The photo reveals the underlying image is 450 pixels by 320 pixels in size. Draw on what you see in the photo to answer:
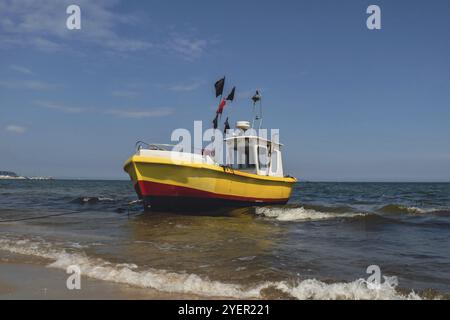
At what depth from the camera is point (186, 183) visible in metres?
14.0

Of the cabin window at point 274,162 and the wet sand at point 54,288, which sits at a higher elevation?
the cabin window at point 274,162

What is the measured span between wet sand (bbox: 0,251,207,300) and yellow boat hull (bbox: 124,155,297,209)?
7.35 meters

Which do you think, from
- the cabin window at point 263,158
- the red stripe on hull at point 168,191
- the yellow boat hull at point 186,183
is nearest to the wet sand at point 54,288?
the yellow boat hull at point 186,183

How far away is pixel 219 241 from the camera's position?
976 centimetres

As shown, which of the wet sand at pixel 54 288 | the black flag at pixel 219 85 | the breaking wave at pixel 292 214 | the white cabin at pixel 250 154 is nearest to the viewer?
the wet sand at pixel 54 288

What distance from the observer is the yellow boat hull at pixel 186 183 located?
1388cm

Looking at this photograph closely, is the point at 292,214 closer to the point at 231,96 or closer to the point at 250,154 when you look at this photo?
the point at 250,154

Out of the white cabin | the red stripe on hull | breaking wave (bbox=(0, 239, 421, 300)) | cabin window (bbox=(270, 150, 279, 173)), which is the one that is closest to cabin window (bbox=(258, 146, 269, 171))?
the white cabin

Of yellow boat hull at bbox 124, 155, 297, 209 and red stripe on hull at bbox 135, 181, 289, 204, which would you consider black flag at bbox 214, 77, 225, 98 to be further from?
red stripe on hull at bbox 135, 181, 289, 204

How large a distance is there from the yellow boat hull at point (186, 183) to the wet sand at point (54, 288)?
7.35 meters

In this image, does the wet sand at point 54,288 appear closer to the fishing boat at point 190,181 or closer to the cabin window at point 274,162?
the fishing boat at point 190,181
